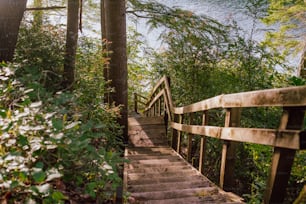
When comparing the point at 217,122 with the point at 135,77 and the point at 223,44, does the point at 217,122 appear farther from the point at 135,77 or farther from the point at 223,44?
the point at 135,77

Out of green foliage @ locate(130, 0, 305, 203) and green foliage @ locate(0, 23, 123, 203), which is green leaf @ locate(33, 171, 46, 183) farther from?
green foliage @ locate(130, 0, 305, 203)

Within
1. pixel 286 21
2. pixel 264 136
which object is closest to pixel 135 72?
pixel 286 21

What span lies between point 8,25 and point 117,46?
109 inches

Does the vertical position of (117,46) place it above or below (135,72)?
above

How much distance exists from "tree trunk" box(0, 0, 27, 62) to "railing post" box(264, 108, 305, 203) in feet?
10.5

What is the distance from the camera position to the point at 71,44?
508cm

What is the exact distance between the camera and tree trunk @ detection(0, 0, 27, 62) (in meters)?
3.77

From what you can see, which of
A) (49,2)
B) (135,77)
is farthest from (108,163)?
(135,77)

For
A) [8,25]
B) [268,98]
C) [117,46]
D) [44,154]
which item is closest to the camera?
[44,154]

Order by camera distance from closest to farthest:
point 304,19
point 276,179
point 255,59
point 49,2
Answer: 1. point 276,179
2. point 255,59
3. point 49,2
4. point 304,19

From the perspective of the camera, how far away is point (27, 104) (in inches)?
73.4

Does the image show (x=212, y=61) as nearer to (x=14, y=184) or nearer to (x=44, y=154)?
(x=44, y=154)

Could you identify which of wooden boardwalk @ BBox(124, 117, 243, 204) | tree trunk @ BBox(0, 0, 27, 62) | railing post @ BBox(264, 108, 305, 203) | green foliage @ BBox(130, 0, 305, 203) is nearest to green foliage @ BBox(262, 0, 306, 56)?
green foliage @ BBox(130, 0, 305, 203)

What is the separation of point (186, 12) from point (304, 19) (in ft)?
15.7
